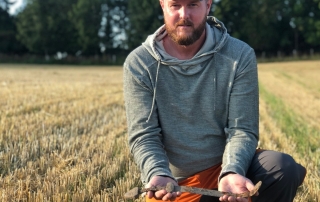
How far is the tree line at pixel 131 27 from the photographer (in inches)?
1978

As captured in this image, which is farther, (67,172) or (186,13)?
(67,172)

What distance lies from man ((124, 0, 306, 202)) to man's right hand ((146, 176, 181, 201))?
0.18 m

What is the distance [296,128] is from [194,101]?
14.1 ft

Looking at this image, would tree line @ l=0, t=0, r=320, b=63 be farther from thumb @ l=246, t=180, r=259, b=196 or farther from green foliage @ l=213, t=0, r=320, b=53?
thumb @ l=246, t=180, r=259, b=196

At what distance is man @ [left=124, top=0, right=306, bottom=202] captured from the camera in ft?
8.32

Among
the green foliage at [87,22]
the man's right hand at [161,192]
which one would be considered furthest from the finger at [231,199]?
the green foliage at [87,22]

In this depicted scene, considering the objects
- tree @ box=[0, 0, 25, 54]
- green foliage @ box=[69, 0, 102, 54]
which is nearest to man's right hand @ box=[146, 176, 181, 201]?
green foliage @ box=[69, 0, 102, 54]

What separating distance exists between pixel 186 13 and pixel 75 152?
232cm

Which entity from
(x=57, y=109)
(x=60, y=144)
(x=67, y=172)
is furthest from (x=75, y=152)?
(x=57, y=109)

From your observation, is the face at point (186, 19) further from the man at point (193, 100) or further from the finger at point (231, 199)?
the finger at point (231, 199)

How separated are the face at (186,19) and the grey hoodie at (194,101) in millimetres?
117

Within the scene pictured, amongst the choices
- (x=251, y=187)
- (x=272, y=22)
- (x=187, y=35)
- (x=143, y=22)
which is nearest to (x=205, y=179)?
(x=251, y=187)

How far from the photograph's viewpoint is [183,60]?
2602mm

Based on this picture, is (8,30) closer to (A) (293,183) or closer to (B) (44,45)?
(B) (44,45)
